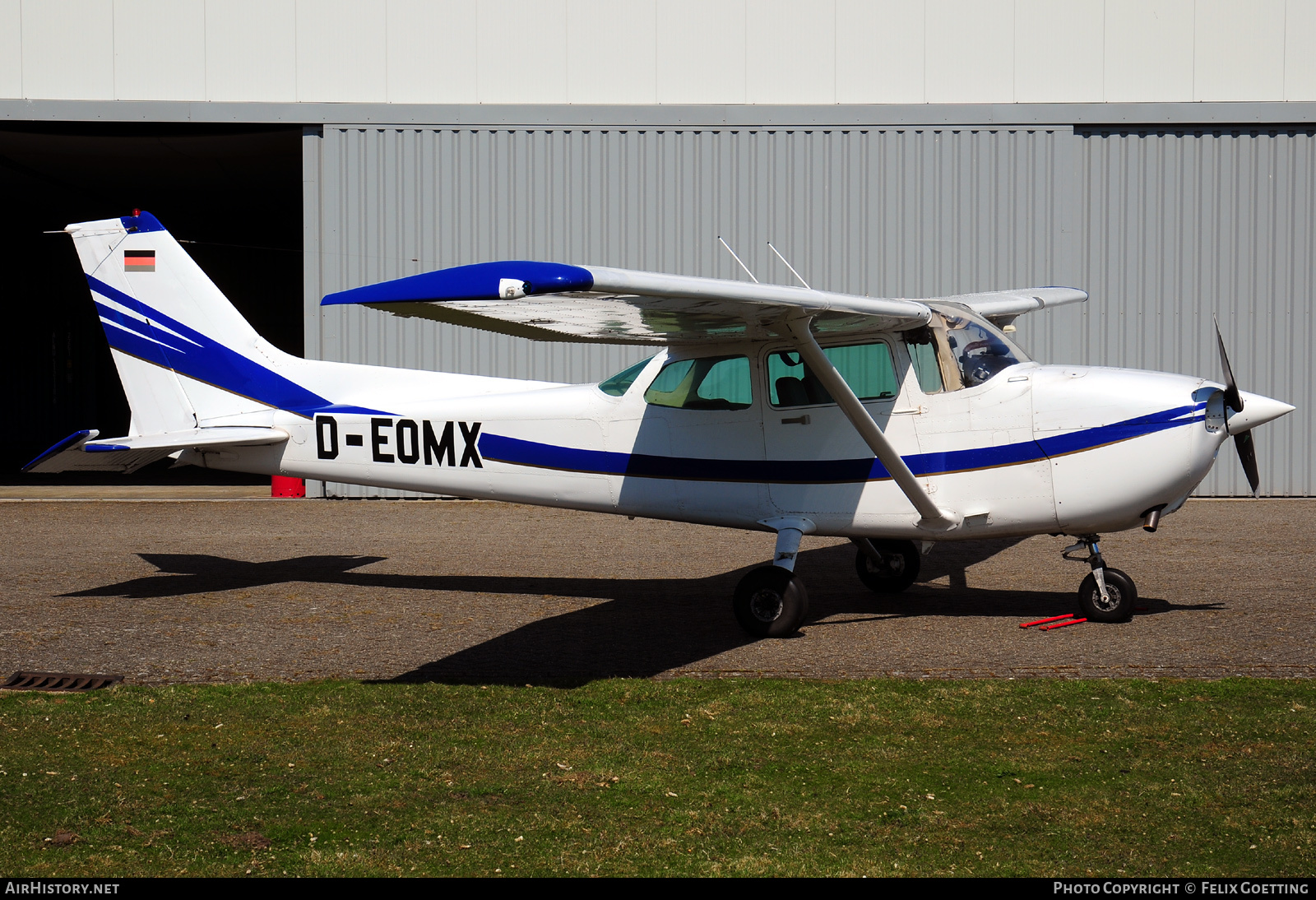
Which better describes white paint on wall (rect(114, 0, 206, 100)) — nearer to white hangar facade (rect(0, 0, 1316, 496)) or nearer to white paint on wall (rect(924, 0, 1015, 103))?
white hangar facade (rect(0, 0, 1316, 496))

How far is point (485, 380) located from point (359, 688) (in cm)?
348

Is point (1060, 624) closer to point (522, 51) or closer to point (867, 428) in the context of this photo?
point (867, 428)

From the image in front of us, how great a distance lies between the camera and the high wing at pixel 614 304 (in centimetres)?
475

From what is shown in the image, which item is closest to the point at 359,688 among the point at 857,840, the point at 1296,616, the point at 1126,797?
the point at 857,840

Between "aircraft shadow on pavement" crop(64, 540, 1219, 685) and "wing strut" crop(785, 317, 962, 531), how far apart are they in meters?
0.93

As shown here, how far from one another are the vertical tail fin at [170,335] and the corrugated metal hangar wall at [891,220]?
21.1ft

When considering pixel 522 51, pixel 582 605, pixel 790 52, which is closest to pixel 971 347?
pixel 582 605

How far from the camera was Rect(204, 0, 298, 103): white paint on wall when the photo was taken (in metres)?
15.3

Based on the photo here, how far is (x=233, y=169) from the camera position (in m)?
20.5

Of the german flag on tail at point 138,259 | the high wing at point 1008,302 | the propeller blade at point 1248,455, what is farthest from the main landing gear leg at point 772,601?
the german flag on tail at point 138,259

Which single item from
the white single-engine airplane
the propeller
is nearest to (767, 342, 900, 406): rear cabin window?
the white single-engine airplane

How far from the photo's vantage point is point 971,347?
752 centimetres

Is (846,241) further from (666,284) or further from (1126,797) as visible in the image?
(1126,797)

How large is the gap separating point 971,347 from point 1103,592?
1.89m
